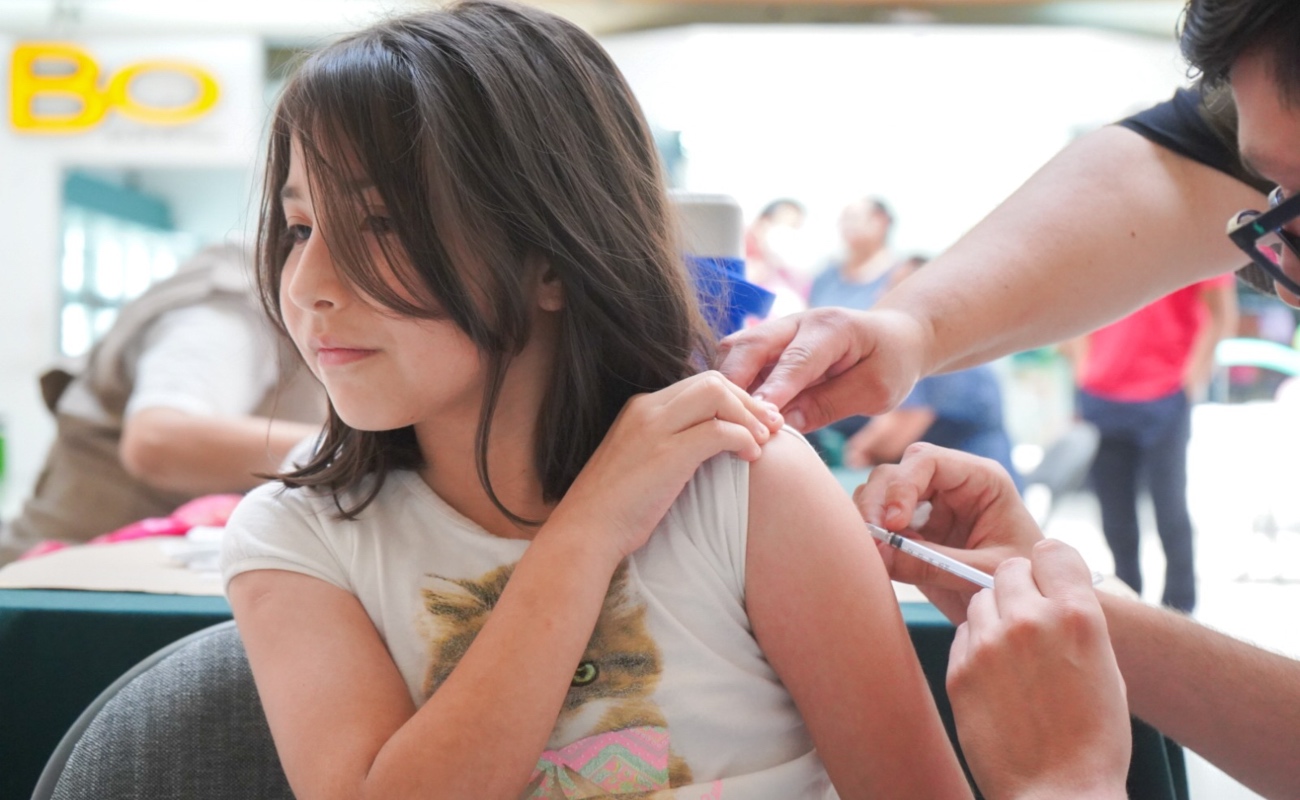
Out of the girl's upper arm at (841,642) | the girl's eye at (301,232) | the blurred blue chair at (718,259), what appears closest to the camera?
the girl's upper arm at (841,642)

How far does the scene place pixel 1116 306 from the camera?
130 centimetres

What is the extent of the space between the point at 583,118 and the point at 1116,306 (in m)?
0.72

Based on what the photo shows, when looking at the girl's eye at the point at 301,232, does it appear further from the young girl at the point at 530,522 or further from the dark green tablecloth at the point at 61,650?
the dark green tablecloth at the point at 61,650

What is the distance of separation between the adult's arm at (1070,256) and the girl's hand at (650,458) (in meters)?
0.29

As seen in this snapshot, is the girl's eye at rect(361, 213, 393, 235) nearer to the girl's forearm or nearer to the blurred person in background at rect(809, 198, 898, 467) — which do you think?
the girl's forearm

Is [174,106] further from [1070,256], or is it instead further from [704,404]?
[704,404]

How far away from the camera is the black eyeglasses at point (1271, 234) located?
2.85 feet

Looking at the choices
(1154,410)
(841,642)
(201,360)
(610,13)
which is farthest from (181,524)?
(610,13)

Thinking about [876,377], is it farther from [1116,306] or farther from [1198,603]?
[1198,603]

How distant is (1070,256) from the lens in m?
1.24

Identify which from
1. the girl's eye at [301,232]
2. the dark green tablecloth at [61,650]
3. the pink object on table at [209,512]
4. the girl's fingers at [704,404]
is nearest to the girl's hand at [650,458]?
the girl's fingers at [704,404]

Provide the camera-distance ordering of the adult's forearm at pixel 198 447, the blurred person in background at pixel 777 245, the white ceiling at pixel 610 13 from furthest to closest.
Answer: the white ceiling at pixel 610 13
the blurred person in background at pixel 777 245
the adult's forearm at pixel 198 447

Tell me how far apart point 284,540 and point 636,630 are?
313 millimetres

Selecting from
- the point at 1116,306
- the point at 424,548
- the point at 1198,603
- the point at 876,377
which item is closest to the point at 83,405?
the point at 424,548
